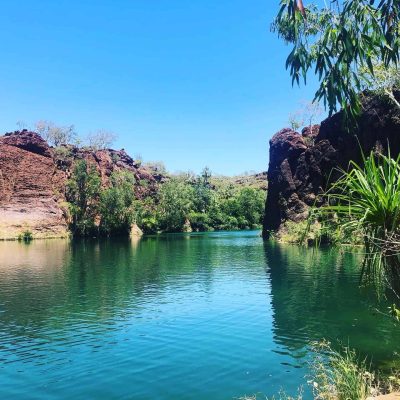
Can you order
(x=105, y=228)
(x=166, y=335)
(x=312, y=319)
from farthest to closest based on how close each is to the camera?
(x=105, y=228)
(x=312, y=319)
(x=166, y=335)

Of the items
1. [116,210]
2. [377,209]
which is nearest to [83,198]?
[116,210]

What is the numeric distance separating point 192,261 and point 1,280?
64.2 feet

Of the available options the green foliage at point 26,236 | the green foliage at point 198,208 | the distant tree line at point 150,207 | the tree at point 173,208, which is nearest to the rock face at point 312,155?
the tree at point 173,208

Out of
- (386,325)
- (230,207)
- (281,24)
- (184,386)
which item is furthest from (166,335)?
(230,207)

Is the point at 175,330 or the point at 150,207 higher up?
the point at 150,207

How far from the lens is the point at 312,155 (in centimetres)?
7944

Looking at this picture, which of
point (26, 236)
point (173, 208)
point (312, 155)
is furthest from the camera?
point (173, 208)

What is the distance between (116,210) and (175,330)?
87.1m

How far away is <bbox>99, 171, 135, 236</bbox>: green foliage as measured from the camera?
104 m

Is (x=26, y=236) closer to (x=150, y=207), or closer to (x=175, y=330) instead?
(x=150, y=207)

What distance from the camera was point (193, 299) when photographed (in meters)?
26.0

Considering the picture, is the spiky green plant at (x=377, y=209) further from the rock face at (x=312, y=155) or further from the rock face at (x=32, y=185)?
the rock face at (x=32, y=185)

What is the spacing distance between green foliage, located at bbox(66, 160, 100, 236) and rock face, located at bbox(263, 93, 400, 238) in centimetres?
4412

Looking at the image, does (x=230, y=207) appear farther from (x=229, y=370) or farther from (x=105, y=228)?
(x=229, y=370)
